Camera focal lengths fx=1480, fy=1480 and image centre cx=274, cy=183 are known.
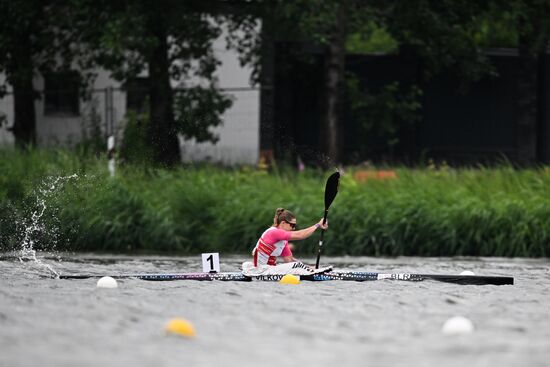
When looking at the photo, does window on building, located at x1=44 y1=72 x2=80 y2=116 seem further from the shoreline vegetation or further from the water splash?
the water splash

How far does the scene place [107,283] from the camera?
1633 cm

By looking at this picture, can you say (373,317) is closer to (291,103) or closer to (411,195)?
(411,195)

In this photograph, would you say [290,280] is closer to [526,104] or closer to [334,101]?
[334,101]

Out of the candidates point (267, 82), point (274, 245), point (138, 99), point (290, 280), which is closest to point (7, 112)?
point (138, 99)

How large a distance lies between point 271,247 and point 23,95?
51.9ft

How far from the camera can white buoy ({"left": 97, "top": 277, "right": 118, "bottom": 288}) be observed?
641 inches

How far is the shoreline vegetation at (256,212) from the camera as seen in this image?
23.0m

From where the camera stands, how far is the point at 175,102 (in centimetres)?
3109

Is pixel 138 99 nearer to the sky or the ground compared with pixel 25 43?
nearer to the ground

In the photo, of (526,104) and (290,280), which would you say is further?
(526,104)

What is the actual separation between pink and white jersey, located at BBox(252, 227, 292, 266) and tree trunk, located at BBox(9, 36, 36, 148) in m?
13.3

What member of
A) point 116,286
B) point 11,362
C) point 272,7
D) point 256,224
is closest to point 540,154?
point 272,7

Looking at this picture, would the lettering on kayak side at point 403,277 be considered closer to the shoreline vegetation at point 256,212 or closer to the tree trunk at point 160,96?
the shoreline vegetation at point 256,212

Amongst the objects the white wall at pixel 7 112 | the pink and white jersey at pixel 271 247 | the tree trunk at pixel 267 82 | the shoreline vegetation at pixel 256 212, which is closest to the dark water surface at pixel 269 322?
the pink and white jersey at pixel 271 247
